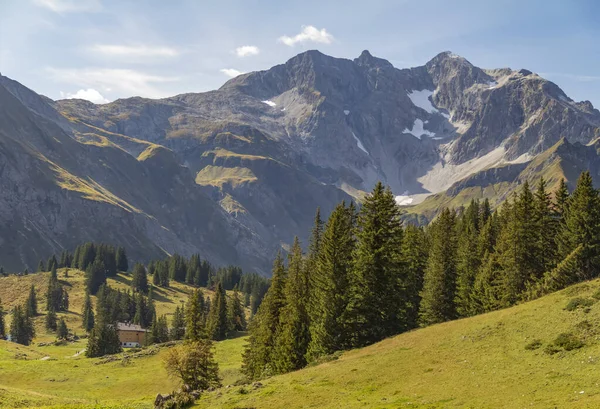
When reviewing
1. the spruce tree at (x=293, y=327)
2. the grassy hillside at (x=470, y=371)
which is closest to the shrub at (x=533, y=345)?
the grassy hillside at (x=470, y=371)

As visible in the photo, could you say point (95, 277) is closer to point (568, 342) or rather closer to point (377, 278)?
point (377, 278)

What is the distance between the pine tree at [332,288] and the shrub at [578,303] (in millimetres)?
20658

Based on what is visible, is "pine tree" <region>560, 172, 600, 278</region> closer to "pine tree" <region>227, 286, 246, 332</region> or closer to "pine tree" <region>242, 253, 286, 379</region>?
"pine tree" <region>242, 253, 286, 379</region>

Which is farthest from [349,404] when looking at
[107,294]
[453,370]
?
[107,294]

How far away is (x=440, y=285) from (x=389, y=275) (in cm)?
1686

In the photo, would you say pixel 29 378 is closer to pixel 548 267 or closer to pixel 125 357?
pixel 125 357

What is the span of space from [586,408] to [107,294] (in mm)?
159978

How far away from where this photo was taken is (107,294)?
161m

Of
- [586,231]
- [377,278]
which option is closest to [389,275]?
[377,278]

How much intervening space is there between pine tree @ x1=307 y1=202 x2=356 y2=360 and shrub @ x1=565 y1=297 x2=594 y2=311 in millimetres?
20658

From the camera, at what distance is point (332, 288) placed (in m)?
Answer: 52.0

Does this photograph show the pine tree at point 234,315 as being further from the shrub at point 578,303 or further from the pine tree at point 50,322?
the shrub at point 578,303

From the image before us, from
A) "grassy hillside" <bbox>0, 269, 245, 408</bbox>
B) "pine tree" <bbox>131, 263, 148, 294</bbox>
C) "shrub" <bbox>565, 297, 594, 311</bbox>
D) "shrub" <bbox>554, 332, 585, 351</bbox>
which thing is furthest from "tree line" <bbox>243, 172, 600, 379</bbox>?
"pine tree" <bbox>131, 263, 148, 294</bbox>

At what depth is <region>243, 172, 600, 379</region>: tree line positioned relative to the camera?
50.9 metres
